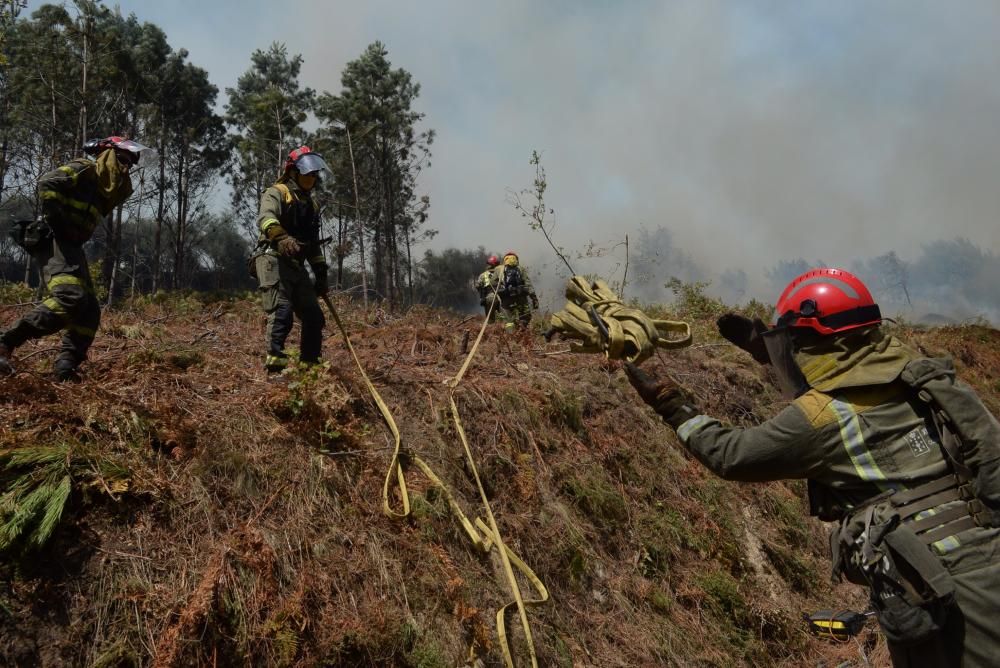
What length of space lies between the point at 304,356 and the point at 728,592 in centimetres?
390

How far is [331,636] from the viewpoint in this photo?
2893 millimetres

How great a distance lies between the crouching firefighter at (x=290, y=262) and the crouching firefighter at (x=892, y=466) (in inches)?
134

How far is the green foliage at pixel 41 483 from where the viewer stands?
259 cm

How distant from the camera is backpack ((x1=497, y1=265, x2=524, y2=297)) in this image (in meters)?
10.8

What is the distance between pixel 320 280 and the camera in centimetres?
533

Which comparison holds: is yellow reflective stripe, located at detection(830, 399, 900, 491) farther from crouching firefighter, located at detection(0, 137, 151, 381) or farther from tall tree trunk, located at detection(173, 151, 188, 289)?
tall tree trunk, located at detection(173, 151, 188, 289)

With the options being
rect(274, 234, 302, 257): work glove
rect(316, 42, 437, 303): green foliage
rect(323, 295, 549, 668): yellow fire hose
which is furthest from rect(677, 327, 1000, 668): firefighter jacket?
rect(316, 42, 437, 303): green foliage

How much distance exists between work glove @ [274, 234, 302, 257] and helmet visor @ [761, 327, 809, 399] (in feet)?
11.3

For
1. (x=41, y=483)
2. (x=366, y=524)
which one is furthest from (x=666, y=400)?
(x=41, y=483)

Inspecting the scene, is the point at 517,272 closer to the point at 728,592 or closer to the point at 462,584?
the point at 728,592

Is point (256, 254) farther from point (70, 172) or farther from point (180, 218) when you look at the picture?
point (180, 218)

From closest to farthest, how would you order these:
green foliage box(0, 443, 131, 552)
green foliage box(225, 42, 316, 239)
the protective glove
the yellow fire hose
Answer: green foliage box(0, 443, 131, 552) → the yellow fire hose → the protective glove → green foliage box(225, 42, 316, 239)

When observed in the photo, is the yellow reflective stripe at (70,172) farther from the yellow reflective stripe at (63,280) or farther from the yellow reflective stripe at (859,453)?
the yellow reflective stripe at (859,453)

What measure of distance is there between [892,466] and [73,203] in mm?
4979
